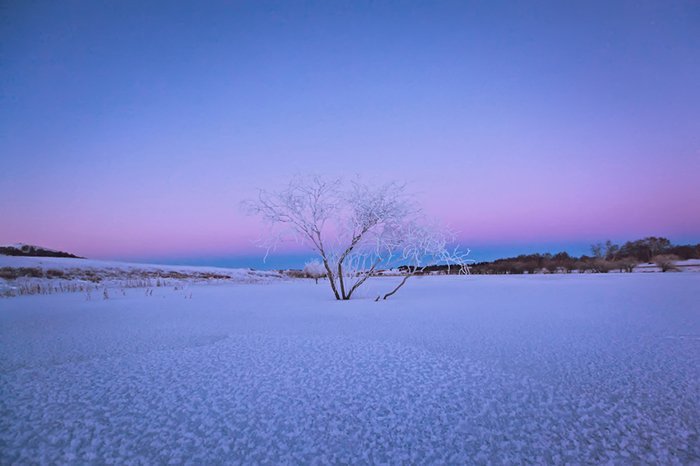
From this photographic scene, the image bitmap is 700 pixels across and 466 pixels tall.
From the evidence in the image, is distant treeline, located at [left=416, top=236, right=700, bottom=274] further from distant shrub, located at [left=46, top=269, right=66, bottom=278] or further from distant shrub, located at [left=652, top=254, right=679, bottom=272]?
distant shrub, located at [left=46, top=269, right=66, bottom=278]

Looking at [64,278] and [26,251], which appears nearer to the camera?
[64,278]

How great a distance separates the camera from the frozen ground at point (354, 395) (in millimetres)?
1248

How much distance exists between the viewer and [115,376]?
1.99 meters

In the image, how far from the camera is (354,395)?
5.59 feet

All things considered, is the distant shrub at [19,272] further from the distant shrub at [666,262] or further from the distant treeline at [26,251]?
the distant shrub at [666,262]

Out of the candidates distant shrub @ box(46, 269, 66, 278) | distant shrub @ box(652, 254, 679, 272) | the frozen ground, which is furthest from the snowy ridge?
distant shrub @ box(652, 254, 679, 272)

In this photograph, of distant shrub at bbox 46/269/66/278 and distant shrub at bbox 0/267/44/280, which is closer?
distant shrub at bbox 0/267/44/280

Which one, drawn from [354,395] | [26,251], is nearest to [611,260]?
[354,395]

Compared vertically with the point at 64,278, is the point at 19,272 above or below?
above

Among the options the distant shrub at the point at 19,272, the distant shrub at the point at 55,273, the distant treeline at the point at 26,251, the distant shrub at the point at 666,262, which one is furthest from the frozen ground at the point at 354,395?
the distant treeline at the point at 26,251

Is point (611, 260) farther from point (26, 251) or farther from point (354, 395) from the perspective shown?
point (26, 251)

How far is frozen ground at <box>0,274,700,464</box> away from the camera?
4.09ft

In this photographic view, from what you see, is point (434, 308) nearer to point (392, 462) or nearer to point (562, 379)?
point (562, 379)

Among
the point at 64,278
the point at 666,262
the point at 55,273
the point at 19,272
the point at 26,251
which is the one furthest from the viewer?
the point at 26,251
